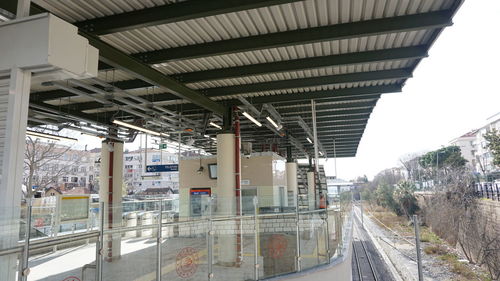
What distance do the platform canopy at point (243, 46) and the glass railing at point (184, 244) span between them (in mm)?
2934

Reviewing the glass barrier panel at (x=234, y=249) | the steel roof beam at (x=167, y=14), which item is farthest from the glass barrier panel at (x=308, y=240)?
the steel roof beam at (x=167, y=14)

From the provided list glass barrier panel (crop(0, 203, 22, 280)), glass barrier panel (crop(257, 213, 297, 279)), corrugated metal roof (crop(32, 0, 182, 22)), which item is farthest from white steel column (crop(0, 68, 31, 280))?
glass barrier panel (crop(257, 213, 297, 279))

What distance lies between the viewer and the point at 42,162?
22484mm

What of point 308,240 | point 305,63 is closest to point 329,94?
point 305,63

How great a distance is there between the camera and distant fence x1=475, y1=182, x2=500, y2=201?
21.9 meters

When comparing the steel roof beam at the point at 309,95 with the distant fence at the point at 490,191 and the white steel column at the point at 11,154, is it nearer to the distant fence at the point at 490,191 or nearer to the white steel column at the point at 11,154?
the white steel column at the point at 11,154

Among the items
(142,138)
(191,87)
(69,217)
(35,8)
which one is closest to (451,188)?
(142,138)

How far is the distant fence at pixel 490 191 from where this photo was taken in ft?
71.7

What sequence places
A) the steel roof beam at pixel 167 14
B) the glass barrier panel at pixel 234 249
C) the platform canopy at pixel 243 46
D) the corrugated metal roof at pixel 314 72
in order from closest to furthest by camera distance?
1. the steel roof beam at pixel 167 14
2. the platform canopy at pixel 243 46
3. the glass barrier panel at pixel 234 249
4. the corrugated metal roof at pixel 314 72

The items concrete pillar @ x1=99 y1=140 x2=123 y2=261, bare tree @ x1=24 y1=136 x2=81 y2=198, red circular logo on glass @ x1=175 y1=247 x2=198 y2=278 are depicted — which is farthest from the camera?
bare tree @ x1=24 y1=136 x2=81 y2=198

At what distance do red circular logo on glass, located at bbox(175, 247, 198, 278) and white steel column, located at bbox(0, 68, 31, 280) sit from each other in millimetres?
2718

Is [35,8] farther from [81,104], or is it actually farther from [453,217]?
[453,217]

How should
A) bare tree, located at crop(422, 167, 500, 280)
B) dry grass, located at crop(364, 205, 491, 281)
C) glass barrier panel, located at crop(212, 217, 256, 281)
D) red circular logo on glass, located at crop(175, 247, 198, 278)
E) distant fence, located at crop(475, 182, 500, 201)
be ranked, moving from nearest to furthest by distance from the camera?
red circular logo on glass, located at crop(175, 247, 198, 278) → glass barrier panel, located at crop(212, 217, 256, 281) → dry grass, located at crop(364, 205, 491, 281) → bare tree, located at crop(422, 167, 500, 280) → distant fence, located at crop(475, 182, 500, 201)

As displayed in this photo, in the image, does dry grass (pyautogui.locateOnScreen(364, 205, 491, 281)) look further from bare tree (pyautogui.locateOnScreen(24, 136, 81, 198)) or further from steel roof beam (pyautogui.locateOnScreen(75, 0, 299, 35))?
bare tree (pyautogui.locateOnScreen(24, 136, 81, 198))
